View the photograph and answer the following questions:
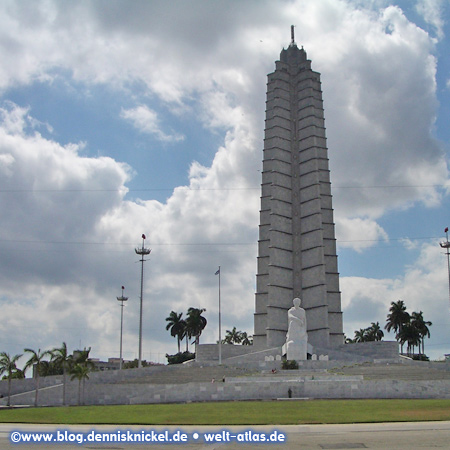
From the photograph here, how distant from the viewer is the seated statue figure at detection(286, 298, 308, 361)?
177ft

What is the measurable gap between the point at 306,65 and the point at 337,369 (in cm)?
5135

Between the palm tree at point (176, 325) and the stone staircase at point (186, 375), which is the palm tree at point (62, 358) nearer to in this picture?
the stone staircase at point (186, 375)

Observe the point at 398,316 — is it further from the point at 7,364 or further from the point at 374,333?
the point at 7,364

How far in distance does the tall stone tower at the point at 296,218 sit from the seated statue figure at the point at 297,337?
35.2 feet

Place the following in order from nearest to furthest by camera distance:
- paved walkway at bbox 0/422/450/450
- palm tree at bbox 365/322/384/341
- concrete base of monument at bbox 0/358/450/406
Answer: paved walkway at bbox 0/422/450/450 → concrete base of monument at bbox 0/358/450/406 → palm tree at bbox 365/322/384/341

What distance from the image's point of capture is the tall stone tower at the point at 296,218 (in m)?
67.6

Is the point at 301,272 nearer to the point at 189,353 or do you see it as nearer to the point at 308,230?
the point at 308,230

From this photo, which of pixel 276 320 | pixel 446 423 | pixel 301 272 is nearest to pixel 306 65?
pixel 301 272

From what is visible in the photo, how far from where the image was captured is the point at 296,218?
72750 millimetres

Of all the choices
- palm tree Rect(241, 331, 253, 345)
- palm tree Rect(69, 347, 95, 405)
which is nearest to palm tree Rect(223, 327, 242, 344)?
palm tree Rect(241, 331, 253, 345)

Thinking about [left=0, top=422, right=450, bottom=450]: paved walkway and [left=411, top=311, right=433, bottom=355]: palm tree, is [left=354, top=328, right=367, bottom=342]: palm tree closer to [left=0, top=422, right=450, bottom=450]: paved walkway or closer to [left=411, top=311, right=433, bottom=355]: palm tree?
[left=411, top=311, right=433, bottom=355]: palm tree

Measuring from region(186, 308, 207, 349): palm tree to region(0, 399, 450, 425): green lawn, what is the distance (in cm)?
5334

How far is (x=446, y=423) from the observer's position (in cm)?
2081

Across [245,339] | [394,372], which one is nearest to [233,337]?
[245,339]
